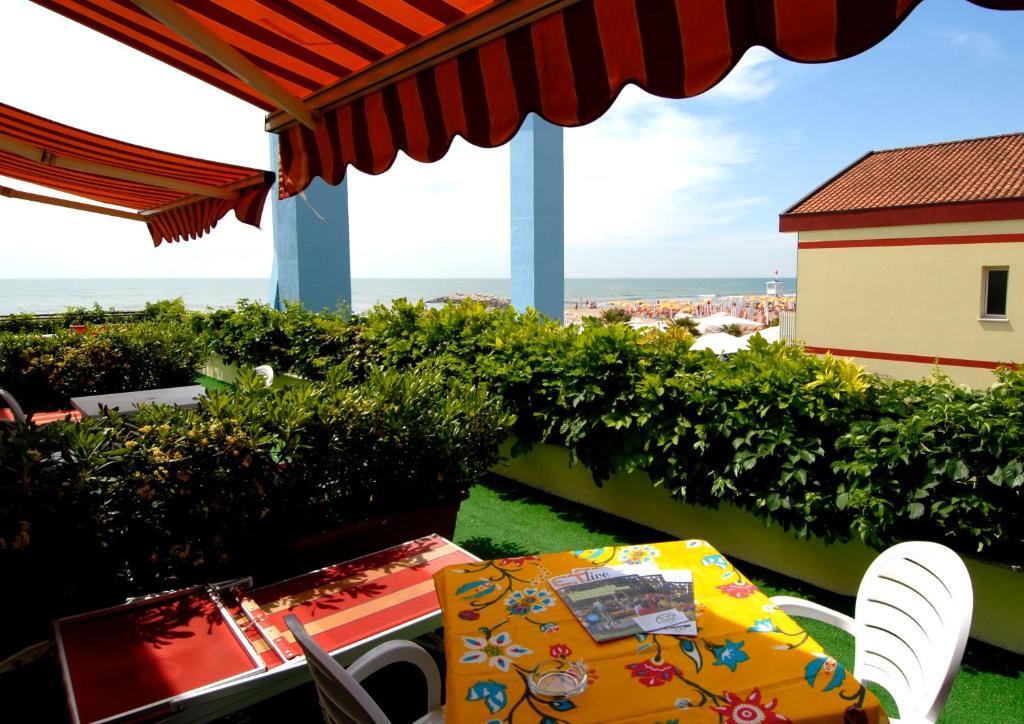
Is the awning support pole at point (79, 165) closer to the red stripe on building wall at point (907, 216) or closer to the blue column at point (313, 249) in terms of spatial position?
the blue column at point (313, 249)

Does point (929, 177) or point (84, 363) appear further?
point (929, 177)

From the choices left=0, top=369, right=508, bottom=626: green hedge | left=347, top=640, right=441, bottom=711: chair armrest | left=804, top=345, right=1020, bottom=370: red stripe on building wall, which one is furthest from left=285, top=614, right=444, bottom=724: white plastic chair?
left=804, top=345, right=1020, bottom=370: red stripe on building wall

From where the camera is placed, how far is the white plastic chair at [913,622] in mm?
1776

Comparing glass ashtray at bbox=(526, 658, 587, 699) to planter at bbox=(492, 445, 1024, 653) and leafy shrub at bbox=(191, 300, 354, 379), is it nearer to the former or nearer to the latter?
planter at bbox=(492, 445, 1024, 653)

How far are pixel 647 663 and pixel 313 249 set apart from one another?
472 inches

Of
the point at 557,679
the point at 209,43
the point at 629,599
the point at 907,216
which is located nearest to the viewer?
the point at 557,679

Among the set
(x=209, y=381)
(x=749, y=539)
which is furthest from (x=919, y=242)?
(x=209, y=381)

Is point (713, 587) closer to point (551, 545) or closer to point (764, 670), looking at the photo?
point (764, 670)

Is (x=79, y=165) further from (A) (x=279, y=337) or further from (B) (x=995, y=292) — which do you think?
(B) (x=995, y=292)

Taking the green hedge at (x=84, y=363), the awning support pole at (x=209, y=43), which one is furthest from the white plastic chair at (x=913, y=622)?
the green hedge at (x=84, y=363)

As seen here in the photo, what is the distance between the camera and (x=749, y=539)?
4.29 metres

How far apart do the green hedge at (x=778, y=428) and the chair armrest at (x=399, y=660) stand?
99.6 inches

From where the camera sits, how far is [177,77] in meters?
3.04

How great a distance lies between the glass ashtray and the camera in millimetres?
1564
